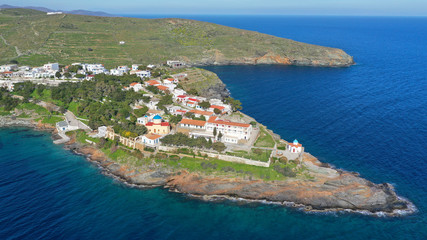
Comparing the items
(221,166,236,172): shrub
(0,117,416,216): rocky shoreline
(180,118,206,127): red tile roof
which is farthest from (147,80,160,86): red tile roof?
(221,166,236,172): shrub

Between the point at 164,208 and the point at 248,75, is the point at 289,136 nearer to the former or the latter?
the point at 164,208

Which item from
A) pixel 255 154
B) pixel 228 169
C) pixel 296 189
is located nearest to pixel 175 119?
pixel 228 169

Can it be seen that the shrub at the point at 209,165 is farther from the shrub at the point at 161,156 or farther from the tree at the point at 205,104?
the tree at the point at 205,104

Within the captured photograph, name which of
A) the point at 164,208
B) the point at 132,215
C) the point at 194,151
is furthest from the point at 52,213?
the point at 194,151

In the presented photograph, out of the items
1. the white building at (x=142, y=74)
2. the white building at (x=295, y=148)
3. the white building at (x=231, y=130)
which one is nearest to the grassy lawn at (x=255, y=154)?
the white building at (x=295, y=148)

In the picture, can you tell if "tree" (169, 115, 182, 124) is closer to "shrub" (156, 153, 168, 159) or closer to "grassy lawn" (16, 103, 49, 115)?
"shrub" (156, 153, 168, 159)

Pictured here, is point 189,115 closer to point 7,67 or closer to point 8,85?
point 8,85
